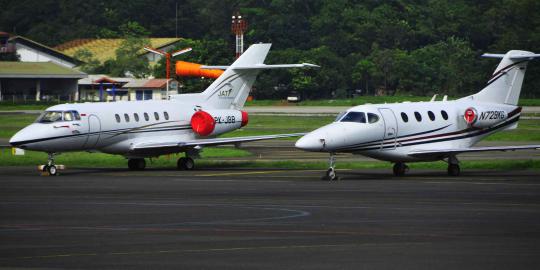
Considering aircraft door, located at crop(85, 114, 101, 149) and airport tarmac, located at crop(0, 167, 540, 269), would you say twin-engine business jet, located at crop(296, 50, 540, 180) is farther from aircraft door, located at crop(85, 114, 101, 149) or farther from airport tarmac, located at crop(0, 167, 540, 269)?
aircraft door, located at crop(85, 114, 101, 149)

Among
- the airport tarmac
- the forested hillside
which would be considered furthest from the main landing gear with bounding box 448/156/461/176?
the forested hillside

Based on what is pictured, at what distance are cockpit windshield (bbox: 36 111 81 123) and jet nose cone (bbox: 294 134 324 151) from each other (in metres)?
9.30

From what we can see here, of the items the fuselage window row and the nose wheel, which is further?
the fuselage window row

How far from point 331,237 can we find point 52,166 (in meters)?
18.9

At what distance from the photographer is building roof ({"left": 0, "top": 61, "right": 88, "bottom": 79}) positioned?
4552 inches

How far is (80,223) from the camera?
22766mm

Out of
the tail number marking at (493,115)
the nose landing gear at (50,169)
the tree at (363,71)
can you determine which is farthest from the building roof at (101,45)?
the tail number marking at (493,115)

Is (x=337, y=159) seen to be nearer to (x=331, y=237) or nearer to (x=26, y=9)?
(x=331, y=237)

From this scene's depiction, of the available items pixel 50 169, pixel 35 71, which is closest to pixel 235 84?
pixel 50 169

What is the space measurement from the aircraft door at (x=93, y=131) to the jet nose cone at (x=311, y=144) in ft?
29.4

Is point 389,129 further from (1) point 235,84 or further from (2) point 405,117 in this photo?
(1) point 235,84

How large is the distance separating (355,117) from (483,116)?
5342mm

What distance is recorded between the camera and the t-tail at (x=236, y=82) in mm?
43281

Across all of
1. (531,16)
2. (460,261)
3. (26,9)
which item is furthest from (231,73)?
(26,9)
